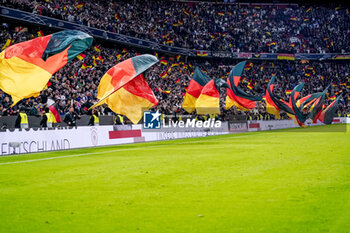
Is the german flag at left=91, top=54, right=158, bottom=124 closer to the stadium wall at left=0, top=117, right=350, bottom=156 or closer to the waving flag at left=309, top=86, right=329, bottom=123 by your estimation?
the stadium wall at left=0, top=117, right=350, bottom=156

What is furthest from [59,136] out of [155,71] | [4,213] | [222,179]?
[155,71]

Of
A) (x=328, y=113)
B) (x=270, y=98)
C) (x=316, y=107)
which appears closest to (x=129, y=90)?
(x=270, y=98)

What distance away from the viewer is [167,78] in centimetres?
4566

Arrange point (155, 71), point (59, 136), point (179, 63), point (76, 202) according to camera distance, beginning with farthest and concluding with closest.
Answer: point (179, 63), point (155, 71), point (59, 136), point (76, 202)

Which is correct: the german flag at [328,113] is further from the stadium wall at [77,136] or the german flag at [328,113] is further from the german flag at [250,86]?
the stadium wall at [77,136]

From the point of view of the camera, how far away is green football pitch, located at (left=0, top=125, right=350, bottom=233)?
19.0 ft

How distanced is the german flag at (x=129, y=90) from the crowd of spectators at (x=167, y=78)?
200cm

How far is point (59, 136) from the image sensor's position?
65.8 feet

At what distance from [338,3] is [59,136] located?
220ft

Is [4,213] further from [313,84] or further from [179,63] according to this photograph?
[313,84]

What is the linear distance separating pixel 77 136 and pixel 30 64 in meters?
4.89

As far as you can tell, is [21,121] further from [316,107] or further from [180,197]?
[316,107]

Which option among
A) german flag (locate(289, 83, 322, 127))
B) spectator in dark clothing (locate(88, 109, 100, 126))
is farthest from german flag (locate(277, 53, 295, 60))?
spectator in dark clothing (locate(88, 109, 100, 126))

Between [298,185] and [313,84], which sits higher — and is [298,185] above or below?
below
